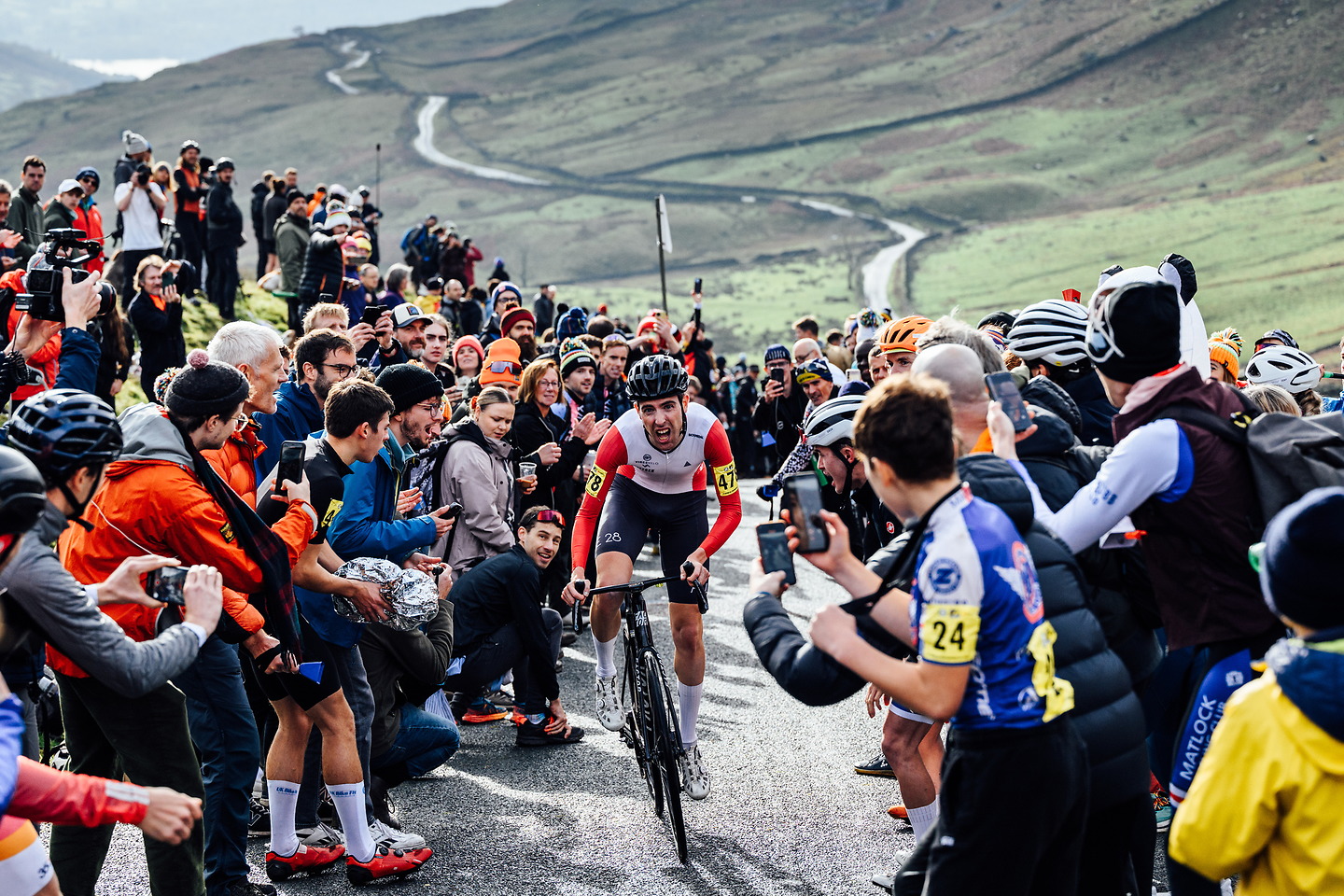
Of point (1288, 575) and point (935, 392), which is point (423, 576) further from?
point (1288, 575)

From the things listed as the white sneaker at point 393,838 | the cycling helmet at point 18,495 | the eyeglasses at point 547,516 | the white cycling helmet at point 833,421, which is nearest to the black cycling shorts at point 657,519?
the eyeglasses at point 547,516

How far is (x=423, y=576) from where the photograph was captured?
5.57 meters

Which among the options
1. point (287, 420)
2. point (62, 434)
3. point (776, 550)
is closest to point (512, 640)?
point (287, 420)

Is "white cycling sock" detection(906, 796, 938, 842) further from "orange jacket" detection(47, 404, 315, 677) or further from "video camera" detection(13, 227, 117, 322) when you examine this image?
"video camera" detection(13, 227, 117, 322)

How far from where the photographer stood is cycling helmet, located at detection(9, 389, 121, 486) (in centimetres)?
349

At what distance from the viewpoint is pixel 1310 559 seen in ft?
8.05

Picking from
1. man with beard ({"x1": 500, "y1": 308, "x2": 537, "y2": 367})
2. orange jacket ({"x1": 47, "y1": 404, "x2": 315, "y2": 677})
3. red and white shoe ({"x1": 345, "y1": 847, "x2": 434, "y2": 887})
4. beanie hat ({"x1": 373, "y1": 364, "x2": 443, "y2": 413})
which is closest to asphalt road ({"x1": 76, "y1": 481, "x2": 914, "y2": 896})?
red and white shoe ({"x1": 345, "y1": 847, "x2": 434, "y2": 887})

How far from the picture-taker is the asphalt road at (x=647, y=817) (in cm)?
554

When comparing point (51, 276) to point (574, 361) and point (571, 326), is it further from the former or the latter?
point (571, 326)

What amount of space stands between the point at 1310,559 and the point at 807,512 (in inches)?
46.4

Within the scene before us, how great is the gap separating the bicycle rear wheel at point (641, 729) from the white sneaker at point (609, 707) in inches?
8.4

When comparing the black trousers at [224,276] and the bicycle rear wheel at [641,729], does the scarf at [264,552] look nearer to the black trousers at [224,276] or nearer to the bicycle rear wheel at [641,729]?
the bicycle rear wheel at [641,729]

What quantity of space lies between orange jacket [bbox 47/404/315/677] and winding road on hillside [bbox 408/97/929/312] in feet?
135

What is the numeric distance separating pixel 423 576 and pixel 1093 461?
120 inches
